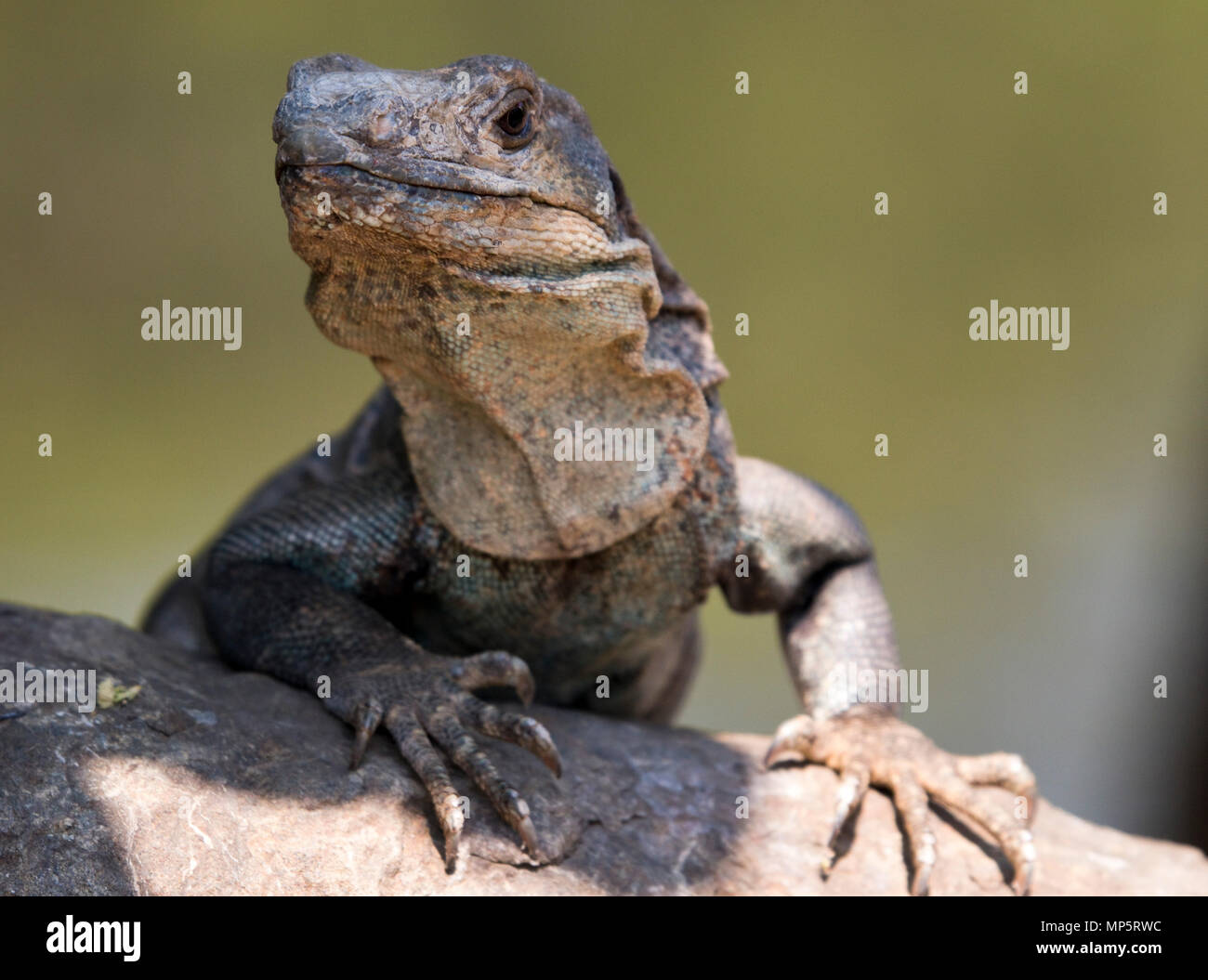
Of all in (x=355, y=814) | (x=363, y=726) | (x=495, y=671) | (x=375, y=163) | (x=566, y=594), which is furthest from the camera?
(x=566, y=594)

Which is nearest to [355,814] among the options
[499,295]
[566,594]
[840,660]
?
[566,594]

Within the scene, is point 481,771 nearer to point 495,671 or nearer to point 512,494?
point 495,671

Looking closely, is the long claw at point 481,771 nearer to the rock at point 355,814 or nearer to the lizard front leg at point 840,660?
the rock at point 355,814

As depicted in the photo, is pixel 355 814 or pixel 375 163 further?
pixel 355 814

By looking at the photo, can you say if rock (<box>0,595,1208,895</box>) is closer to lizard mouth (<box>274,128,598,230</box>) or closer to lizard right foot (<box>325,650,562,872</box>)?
lizard right foot (<box>325,650,562,872</box>)

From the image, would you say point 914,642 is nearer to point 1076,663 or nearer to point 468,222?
point 1076,663

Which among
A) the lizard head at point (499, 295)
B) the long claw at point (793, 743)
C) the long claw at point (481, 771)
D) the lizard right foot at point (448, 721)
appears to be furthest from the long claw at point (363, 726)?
the long claw at point (793, 743)
